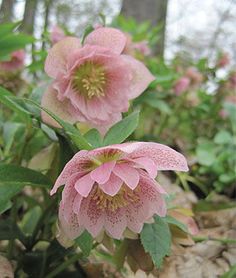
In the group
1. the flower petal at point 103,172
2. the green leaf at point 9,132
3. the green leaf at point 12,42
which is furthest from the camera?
the green leaf at point 12,42

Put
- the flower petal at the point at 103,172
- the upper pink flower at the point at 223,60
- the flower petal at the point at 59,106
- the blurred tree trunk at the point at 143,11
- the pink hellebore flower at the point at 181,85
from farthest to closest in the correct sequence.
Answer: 1. the blurred tree trunk at the point at 143,11
2. the upper pink flower at the point at 223,60
3. the pink hellebore flower at the point at 181,85
4. the flower petal at the point at 59,106
5. the flower petal at the point at 103,172

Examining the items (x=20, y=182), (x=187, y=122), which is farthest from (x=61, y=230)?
(x=187, y=122)

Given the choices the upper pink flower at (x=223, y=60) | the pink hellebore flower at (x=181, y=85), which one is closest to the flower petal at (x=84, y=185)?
the pink hellebore flower at (x=181, y=85)

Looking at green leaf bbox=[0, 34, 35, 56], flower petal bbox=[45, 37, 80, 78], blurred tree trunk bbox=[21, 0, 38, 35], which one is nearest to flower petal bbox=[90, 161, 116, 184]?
flower petal bbox=[45, 37, 80, 78]

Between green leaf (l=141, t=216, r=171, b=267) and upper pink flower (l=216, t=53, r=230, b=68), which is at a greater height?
green leaf (l=141, t=216, r=171, b=267)

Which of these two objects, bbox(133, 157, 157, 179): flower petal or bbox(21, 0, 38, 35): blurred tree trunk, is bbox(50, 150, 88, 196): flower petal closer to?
bbox(133, 157, 157, 179): flower petal

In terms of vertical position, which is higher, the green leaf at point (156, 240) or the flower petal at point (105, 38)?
the flower petal at point (105, 38)

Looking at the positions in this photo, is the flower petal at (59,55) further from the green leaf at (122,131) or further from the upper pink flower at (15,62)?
the upper pink flower at (15,62)
